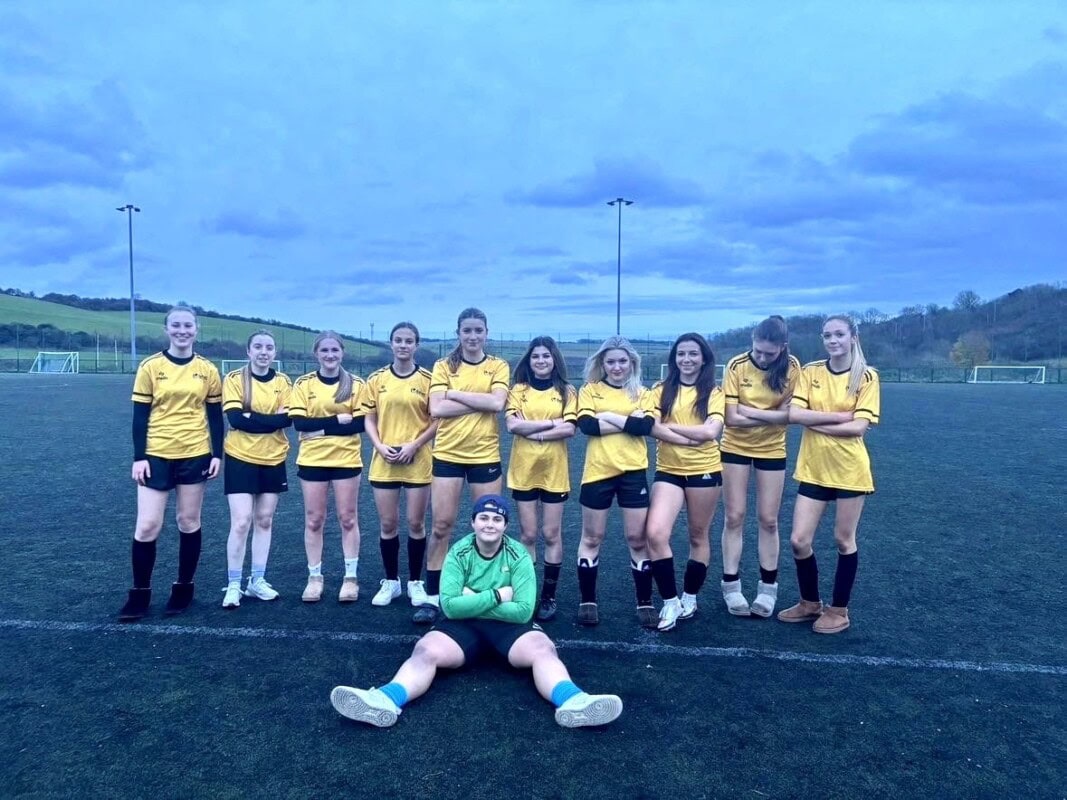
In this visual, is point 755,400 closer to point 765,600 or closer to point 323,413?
point 765,600

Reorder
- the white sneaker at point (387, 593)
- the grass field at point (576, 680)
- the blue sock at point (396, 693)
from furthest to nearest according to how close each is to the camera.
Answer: the white sneaker at point (387, 593) < the blue sock at point (396, 693) < the grass field at point (576, 680)

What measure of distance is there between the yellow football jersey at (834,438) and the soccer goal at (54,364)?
5346 cm

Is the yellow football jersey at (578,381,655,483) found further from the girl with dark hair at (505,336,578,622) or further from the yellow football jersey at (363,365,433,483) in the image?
the yellow football jersey at (363,365,433,483)

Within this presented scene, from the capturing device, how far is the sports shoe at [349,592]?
16.3 feet

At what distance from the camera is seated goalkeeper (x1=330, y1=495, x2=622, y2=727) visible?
135 inches

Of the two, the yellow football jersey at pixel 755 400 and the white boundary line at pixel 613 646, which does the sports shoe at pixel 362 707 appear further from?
the yellow football jersey at pixel 755 400

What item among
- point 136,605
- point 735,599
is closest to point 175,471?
point 136,605

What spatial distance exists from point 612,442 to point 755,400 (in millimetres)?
1006

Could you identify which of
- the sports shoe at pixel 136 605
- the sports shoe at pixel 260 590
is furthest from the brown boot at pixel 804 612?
the sports shoe at pixel 136 605

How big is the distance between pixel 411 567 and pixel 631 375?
2.05m

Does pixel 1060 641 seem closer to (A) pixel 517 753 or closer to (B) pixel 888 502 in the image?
(A) pixel 517 753

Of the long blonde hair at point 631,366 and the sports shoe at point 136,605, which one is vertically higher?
the long blonde hair at point 631,366

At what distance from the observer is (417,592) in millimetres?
4941

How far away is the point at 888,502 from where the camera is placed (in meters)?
8.34
